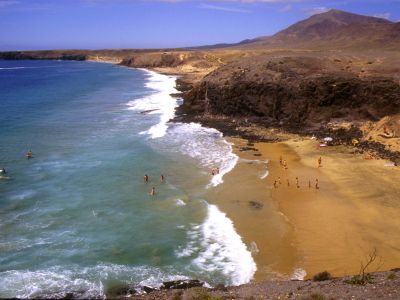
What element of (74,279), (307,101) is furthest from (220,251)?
(307,101)

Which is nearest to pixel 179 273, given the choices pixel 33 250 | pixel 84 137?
pixel 33 250

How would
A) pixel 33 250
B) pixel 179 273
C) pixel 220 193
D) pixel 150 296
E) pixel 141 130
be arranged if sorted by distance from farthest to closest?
pixel 141 130 < pixel 220 193 < pixel 33 250 < pixel 179 273 < pixel 150 296

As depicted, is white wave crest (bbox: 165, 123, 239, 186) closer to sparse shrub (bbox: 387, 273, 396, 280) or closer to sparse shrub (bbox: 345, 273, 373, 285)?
sparse shrub (bbox: 345, 273, 373, 285)

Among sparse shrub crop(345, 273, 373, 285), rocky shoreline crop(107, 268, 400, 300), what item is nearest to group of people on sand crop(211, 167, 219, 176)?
rocky shoreline crop(107, 268, 400, 300)

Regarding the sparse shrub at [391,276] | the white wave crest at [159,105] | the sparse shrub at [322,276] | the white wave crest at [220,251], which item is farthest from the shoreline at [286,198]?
the white wave crest at [159,105]

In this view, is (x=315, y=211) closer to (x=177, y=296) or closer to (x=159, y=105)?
(x=177, y=296)

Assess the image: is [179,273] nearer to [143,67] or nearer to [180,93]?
[180,93]

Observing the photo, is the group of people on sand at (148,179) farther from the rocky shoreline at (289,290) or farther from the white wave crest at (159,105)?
the white wave crest at (159,105)
